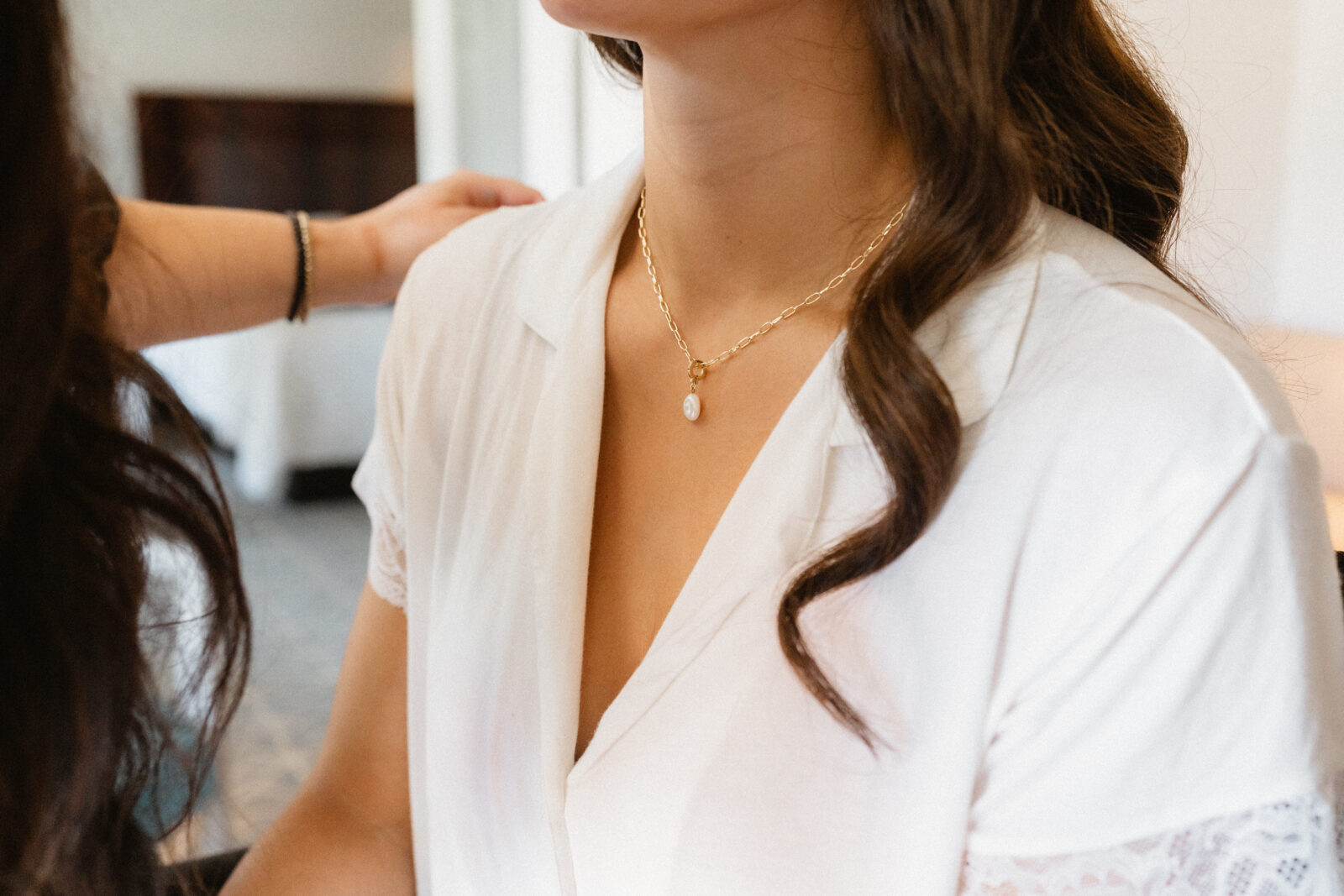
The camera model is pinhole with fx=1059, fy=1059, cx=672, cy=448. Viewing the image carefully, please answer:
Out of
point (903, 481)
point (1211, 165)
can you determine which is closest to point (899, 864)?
point (903, 481)

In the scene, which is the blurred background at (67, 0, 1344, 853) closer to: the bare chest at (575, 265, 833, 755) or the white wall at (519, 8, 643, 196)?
the white wall at (519, 8, 643, 196)

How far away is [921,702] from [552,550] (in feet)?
1.03

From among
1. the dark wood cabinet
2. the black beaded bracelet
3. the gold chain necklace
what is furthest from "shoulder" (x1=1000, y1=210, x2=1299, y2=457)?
the dark wood cabinet

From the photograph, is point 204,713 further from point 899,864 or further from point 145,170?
point 145,170

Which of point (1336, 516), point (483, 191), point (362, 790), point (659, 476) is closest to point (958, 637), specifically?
point (659, 476)

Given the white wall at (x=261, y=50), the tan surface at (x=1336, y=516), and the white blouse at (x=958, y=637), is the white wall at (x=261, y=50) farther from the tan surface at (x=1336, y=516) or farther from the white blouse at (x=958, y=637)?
the white blouse at (x=958, y=637)

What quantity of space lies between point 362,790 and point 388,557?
23cm

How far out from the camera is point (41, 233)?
0.50 m

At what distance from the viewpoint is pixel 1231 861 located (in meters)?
0.58

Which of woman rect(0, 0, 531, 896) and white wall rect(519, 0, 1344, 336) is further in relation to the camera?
white wall rect(519, 0, 1344, 336)

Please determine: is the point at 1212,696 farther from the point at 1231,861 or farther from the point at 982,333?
the point at 982,333

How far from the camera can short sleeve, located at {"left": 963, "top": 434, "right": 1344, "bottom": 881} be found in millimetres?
575

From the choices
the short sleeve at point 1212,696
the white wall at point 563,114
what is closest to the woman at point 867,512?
the short sleeve at point 1212,696

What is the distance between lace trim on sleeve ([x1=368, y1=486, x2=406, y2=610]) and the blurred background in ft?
0.83
